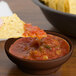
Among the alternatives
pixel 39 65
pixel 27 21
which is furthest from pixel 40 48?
pixel 27 21

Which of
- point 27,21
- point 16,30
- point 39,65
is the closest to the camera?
point 39,65

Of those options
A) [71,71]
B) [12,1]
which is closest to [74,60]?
[71,71]

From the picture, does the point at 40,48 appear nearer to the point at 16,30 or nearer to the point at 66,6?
the point at 16,30

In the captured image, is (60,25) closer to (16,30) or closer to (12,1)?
(16,30)

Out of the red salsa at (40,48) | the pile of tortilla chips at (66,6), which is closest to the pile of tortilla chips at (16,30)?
the red salsa at (40,48)

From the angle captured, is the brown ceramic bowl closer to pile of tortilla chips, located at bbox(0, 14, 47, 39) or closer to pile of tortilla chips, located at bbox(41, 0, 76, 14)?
pile of tortilla chips, located at bbox(0, 14, 47, 39)

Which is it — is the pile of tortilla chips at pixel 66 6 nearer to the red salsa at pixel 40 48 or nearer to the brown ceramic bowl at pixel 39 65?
the red salsa at pixel 40 48

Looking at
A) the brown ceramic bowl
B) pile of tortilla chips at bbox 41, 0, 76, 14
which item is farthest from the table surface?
pile of tortilla chips at bbox 41, 0, 76, 14
